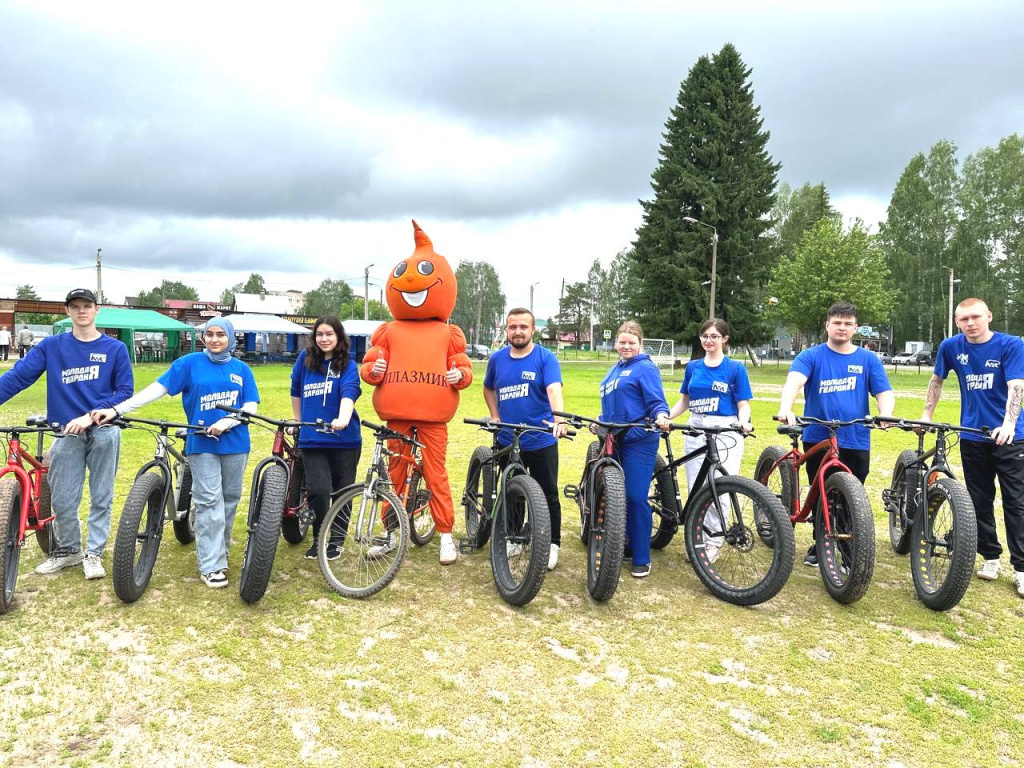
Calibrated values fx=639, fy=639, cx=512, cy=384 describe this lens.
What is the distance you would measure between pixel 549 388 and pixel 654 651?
1825 mm

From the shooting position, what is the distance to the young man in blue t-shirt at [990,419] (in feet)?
13.1

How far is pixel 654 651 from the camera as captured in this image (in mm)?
3182

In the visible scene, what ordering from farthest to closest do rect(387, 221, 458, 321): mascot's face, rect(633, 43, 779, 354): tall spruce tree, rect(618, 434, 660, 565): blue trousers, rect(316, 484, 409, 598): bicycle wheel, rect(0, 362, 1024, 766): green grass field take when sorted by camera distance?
rect(633, 43, 779, 354): tall spruce tree → rect(387, 221, 458, 321): mascot's face → rect(618, 434, 660, 565): blue trousers → rect(316, 484, 409, 598): bicycle wheel → rect(0, 362, 1024, 766): green grass field

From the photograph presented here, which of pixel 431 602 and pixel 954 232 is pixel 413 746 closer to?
pixel 431 602

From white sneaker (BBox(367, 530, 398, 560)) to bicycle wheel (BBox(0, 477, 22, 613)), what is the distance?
1862mm

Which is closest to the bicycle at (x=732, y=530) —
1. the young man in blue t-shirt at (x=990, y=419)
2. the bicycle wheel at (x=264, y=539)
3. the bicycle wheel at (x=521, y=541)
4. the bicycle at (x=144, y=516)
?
the bicycle wheel at (x=521, y=541)

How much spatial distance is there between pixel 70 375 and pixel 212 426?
3.55 feet

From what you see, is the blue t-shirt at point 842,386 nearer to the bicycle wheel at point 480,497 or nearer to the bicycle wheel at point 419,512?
the bicycle wheel at point 480,497

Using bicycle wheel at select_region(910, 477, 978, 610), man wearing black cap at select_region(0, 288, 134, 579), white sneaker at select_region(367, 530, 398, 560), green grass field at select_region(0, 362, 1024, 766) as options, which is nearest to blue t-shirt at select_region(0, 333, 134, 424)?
man wearing black cap at select_region(0, 288, 134, 579)

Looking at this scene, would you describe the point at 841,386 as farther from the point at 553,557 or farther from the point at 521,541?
the point at 521,541

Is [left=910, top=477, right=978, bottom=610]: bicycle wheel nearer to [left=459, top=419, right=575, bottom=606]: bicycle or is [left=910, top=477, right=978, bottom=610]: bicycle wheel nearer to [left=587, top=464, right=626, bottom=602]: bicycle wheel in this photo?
[left=587, top=464, right=626, bottom=602]: bicycle wheel

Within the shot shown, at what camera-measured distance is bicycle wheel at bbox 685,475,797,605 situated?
3.55m

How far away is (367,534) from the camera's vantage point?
12.5 feet

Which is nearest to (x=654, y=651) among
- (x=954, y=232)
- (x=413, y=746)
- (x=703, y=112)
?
(x=413, y=746)
